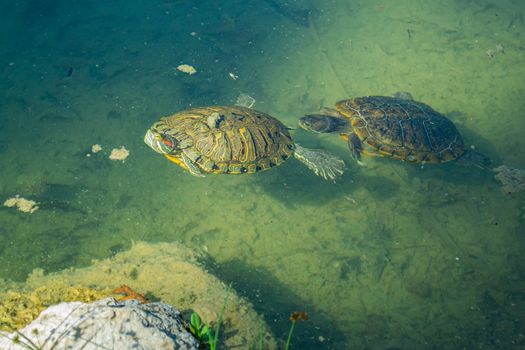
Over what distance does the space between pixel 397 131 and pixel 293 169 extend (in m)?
1.63

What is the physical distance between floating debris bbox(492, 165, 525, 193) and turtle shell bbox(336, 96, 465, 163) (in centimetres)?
76

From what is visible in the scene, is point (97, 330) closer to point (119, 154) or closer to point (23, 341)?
point (23, 341)

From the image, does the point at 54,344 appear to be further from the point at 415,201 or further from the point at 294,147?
the point at 415,201

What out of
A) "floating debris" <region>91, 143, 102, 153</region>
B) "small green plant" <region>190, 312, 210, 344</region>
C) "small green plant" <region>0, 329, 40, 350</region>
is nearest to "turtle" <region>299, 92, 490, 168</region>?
"floating debris" <region>91, 143, 102, 153</region>

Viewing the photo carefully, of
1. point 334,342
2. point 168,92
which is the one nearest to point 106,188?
point 168,92

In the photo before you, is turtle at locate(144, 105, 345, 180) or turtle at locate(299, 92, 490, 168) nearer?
turtle at locate(144, 105, 345, 180)

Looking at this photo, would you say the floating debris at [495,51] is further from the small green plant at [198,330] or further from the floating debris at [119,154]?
the small green plant at [198,330]

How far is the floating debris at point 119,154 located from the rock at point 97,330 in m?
3.39

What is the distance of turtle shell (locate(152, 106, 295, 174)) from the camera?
4.34 m

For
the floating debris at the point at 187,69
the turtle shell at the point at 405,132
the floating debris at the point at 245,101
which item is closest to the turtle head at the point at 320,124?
the turtle shell at the point at 405,132

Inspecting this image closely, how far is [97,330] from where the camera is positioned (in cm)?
188

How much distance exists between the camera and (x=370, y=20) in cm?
752

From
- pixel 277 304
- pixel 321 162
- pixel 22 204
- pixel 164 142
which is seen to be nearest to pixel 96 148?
pixel 22 204

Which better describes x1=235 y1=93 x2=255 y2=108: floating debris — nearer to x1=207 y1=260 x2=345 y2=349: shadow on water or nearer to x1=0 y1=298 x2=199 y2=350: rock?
x1=207 y1=260 x2=345 y2=349: shadow on water
